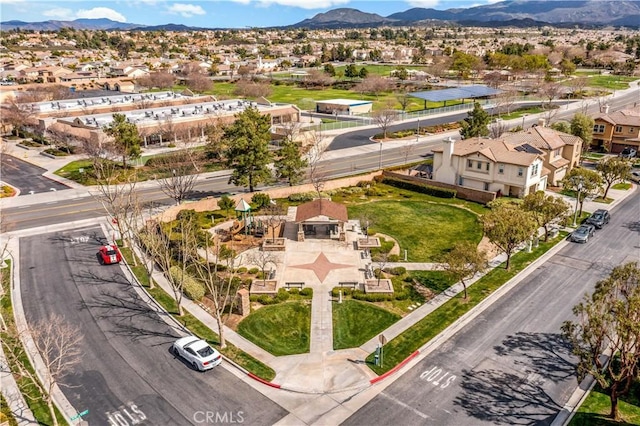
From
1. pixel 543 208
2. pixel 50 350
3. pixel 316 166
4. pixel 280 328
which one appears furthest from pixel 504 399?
pixel 316 166

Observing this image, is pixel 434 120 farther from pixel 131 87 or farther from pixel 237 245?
pixel 131 87

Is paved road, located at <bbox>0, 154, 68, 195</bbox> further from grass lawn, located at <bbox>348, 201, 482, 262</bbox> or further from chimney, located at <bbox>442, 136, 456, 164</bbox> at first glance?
chimney, located at <bbox>442, 136, 456, 164</bbox>

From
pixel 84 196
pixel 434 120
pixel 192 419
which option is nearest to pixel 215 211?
pixel 84 196

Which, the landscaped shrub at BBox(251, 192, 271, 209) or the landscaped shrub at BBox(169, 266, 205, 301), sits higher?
the landscaped shrub at BBox(251, 192, 271, 209)

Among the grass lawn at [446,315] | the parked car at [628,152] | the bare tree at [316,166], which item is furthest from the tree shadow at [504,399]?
the parked car at [628,152]

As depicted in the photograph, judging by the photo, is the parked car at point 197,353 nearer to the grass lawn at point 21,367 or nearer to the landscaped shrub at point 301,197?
the grass lawn at point 21,367

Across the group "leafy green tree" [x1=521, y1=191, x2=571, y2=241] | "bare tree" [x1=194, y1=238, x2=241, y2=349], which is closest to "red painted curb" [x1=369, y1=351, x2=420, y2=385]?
"bare tree" [x1=194, y1=238, x2=241, y2=349]

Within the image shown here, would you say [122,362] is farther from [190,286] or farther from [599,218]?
[599,218]
